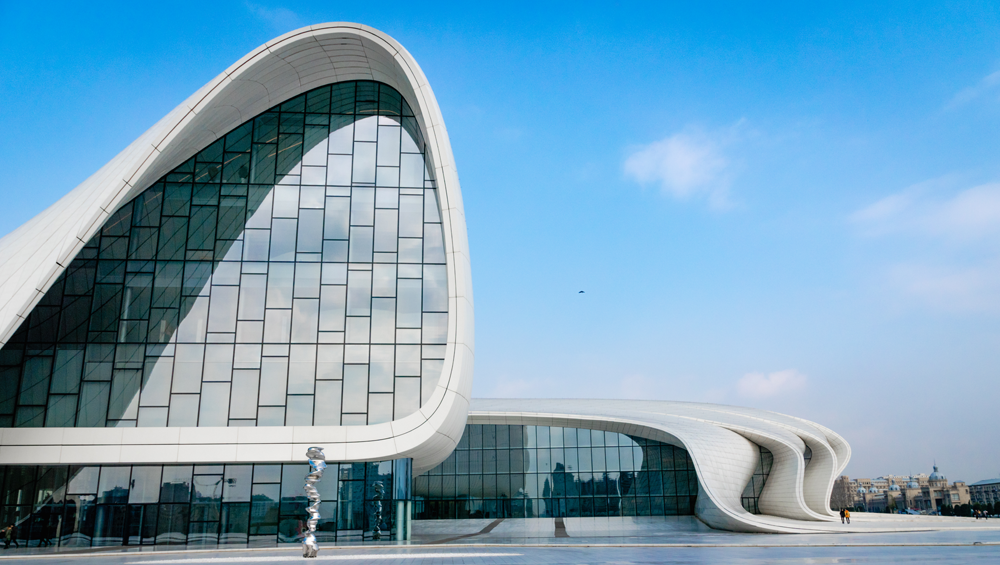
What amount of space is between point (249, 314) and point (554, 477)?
20.5 m

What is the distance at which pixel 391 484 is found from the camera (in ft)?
80.6

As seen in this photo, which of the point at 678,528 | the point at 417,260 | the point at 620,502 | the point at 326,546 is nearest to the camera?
the point at 326,546

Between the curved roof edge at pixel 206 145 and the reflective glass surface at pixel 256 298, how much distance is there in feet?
2.02

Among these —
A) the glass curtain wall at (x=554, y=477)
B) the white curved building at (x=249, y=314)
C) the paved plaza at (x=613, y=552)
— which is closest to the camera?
the paved plaza at (x=613, y=552)

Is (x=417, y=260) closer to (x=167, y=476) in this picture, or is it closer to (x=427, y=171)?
(x=427, y=171)

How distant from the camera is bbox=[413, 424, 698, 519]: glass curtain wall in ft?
125

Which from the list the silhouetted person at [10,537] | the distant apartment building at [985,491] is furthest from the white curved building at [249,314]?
the distant apartment building at [985,491]

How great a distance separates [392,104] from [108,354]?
1452cm

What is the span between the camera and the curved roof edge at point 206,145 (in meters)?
22.7

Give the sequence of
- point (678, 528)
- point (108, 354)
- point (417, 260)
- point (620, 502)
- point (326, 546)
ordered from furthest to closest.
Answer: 1. point (620, 502)
2. point (678, 528)
3. point (417, 260)
4. point (108, 354)
5. point (326, 546)

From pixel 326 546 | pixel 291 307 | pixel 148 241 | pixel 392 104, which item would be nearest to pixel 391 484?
pixel 326 546

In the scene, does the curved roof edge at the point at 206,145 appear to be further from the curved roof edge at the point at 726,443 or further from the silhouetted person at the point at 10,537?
the curved roof edge at the point at 726,443

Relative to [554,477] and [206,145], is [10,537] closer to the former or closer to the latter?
[206,145]

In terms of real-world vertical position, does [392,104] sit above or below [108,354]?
above
